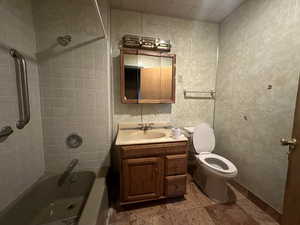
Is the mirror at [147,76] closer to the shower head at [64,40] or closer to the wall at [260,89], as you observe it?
the shower head at [64,40]

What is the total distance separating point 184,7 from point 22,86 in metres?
2.00

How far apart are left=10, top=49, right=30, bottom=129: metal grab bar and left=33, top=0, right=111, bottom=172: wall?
11.7 inches

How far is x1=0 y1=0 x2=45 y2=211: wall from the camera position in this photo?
945mm

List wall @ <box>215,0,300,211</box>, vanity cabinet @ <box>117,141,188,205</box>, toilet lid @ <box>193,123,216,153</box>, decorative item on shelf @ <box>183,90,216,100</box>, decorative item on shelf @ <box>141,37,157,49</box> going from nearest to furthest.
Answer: wall @ <box>215,0,300,211</box>
vanity cabinet @ <box>117,141,188,205</box>
decorative item on shelf @ <box>141,37,157,49</box>
toilet lid @ <box>193,123,216,153</box>
decorative item on shelf @ <box>183,90,216,100</box>

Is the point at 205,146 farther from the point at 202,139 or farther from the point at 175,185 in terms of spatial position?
the point at 175,185

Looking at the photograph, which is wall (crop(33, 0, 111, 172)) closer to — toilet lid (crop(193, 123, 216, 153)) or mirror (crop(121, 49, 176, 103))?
mirror (crop(121, 49, 176, 103))

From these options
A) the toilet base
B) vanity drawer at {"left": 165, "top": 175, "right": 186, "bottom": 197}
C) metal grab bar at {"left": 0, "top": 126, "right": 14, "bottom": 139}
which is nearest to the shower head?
metal grab bar at {"left": 0, "top": 126, "right": 14, "bottom": 139}

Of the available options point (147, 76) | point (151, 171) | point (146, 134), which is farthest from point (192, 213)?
point (147, 76)

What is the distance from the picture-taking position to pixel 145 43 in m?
1.59

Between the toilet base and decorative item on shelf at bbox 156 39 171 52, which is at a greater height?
decorative item on shelf at bbox 156 39 171 52

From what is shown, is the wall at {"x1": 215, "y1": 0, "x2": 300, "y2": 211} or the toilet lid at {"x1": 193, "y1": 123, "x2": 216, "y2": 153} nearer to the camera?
the wall at {"x1": 215, "y1": 0, "x2": 300, "y2": 211}

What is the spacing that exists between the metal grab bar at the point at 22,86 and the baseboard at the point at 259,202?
2505 millimetres

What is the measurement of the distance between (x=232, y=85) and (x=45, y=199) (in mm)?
2638

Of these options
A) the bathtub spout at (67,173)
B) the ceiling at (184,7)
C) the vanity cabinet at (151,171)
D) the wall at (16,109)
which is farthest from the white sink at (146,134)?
the ceiling at (184,7)
